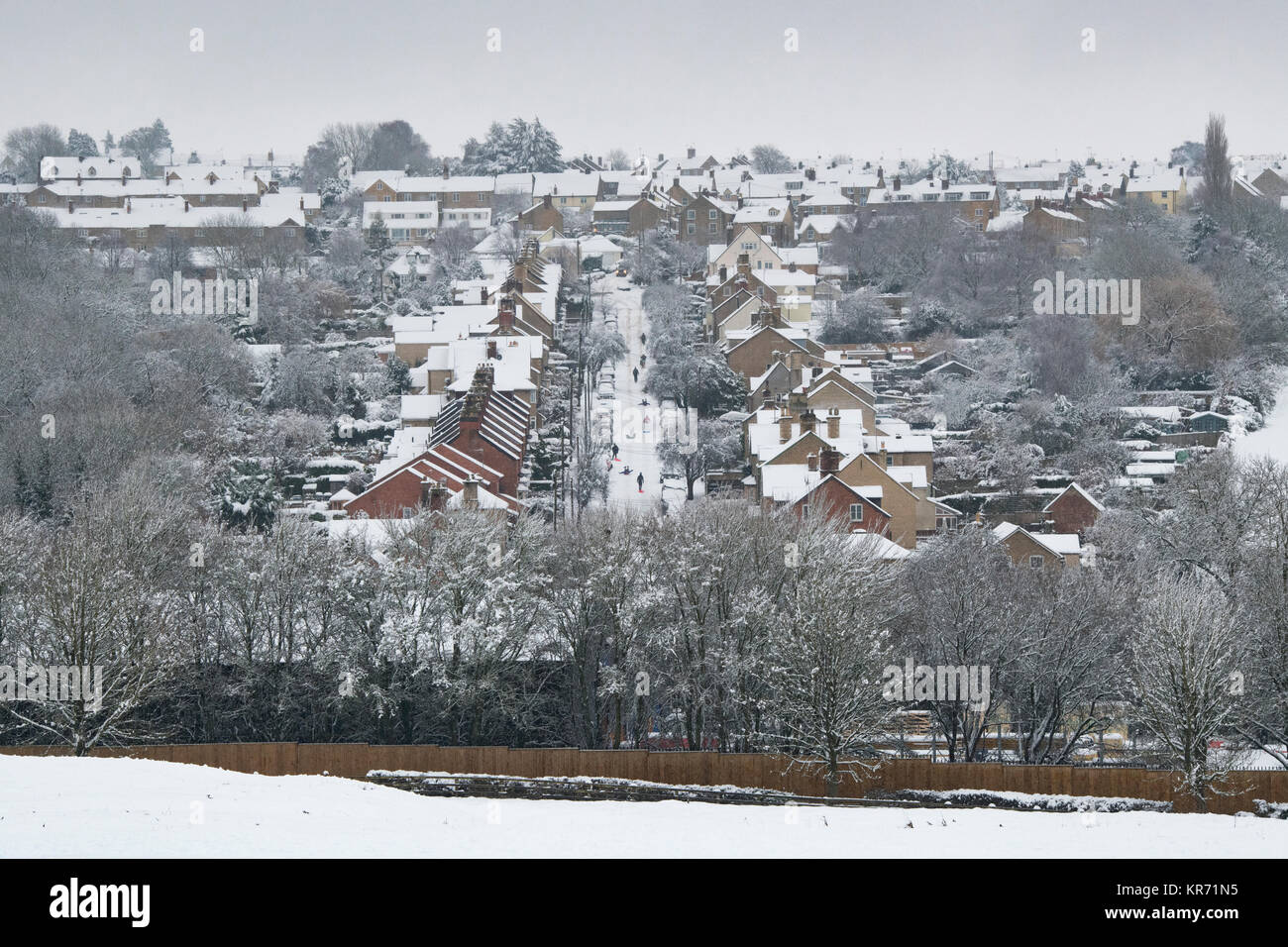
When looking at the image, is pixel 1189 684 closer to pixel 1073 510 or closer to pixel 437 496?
pixel 437 496

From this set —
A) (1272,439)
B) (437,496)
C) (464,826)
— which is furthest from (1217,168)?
(464,826)

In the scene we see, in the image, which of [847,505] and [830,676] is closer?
[830,676]

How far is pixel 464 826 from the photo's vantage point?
26094 millimetres

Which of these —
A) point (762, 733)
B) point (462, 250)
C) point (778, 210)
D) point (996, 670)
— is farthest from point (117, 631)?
Answer: point (778, 210)

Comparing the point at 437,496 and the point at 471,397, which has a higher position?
the point at 471,397

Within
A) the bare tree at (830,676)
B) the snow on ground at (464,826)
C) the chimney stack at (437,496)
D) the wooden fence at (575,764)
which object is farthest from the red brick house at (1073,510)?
the snow on ground at (464,826)

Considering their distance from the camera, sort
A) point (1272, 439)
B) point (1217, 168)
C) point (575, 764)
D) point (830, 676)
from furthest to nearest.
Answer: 1. point (1217, 168)
2. point (1272, 439)
3. point (575, 764)
4. point (830, 676)

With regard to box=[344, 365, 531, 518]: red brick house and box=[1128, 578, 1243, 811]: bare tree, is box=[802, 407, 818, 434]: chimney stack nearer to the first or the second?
box=[344, 365, 531, 518]: red brick house

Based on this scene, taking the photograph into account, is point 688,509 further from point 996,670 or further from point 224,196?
point 224,196

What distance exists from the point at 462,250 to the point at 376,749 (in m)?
75.3

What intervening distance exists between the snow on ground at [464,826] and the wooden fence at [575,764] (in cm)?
407

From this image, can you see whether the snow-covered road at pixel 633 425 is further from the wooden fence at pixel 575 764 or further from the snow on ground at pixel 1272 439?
the snow on ground at pixel 1272 439

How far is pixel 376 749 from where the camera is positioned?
35844 mm

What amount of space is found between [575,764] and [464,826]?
972 centimetres
